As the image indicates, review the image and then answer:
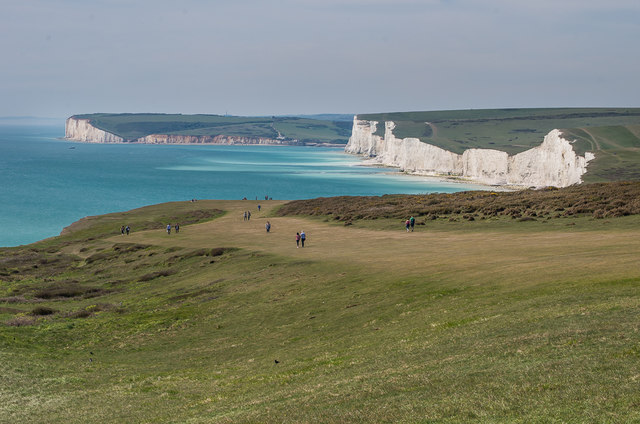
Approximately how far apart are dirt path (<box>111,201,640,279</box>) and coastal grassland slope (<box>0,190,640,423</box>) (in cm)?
26

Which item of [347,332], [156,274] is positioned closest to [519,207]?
[156,274]

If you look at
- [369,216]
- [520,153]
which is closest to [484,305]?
[369,216]

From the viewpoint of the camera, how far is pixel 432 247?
4356 centimetres

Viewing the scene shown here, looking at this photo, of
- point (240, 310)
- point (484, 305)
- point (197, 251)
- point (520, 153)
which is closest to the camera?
point (484, 305)

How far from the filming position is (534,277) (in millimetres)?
27531

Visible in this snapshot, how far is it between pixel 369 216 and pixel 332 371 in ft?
161

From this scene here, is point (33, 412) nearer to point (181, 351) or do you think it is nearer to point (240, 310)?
point (181, 351)

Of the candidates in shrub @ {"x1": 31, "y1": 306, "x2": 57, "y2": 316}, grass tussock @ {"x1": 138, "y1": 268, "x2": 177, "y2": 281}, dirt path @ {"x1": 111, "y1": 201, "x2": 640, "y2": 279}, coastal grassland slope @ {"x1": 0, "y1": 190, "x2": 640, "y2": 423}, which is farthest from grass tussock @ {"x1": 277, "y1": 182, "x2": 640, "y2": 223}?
shrub @ {"x1": 31, "y1": 306, "x2": 57, "y2": 316}

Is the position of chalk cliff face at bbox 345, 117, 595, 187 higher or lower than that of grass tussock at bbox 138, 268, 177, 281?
higher

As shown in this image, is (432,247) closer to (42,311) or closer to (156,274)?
(156,274)

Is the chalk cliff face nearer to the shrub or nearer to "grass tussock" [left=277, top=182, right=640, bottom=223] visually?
"grass tussock" [left=277, top=182, right=640, bottom=223]

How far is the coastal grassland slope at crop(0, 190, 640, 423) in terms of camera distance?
14.6 metres

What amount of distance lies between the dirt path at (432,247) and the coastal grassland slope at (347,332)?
10.1 inches

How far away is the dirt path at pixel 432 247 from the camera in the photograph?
30.8 meters
